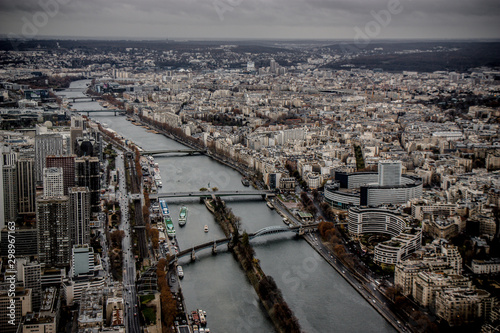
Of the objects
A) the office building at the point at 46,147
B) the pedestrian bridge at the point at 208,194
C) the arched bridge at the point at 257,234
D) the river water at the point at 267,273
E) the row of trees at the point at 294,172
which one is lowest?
the river water at the point at 267,273

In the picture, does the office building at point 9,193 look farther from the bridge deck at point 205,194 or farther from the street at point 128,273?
the bridge deck at point 205,194

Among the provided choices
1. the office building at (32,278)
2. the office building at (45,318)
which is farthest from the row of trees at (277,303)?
the office building at (32,278)

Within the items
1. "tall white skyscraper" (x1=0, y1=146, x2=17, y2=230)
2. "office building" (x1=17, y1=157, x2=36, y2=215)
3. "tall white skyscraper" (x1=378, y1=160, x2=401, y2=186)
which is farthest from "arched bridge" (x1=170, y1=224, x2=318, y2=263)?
"office building" (x1=17, y1=157, x2=36, y2=215)

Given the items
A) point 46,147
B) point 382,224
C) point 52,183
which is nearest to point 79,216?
point 52,183

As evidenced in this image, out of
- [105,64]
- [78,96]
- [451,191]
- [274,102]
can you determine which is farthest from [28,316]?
[105,64]

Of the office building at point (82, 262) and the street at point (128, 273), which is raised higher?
the office building at point (82, 262)

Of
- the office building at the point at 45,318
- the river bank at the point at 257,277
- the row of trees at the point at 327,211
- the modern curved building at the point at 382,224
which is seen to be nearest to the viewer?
the office building at the point at 45,318

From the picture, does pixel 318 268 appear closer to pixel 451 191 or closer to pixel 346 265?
pixel 346 265

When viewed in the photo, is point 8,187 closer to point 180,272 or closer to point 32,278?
point 32,278

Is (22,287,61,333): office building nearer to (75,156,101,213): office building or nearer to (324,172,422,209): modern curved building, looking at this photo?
(75,156,101,213): office building
